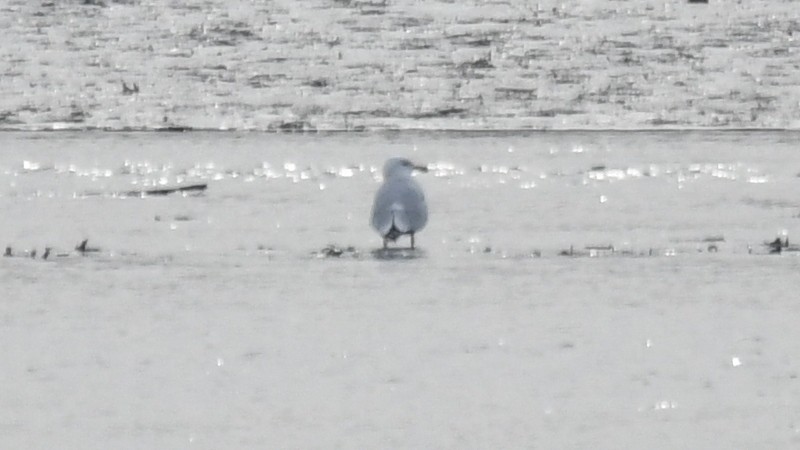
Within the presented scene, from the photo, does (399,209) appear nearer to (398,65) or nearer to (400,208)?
(400,208)

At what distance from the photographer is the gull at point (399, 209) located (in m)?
10.9

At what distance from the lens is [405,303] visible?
8992 millimetres

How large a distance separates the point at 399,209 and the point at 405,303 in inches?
76.6

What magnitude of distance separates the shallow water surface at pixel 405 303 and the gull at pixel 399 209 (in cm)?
22

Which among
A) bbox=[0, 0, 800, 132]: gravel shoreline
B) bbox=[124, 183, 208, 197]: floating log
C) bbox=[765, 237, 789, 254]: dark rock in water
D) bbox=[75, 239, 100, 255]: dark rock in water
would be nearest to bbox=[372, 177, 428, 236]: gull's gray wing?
bbox=[75, 239, 100, 255]: dark rock in water

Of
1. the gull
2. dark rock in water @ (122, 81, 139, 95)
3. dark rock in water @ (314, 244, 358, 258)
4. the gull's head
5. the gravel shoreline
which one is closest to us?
dark rock in water @ (314, 244, 358, 258)

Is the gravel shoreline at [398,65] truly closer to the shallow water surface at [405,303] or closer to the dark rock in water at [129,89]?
the dark rock in water at [129,89]

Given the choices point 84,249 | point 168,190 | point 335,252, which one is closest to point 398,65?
point 168,190

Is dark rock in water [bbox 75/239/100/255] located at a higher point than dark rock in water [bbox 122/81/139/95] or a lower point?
higher

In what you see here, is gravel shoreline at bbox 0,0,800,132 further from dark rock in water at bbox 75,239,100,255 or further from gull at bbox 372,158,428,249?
dark rock in water at bbox 75,239,100,255

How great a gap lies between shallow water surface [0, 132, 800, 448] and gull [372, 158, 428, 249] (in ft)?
0.71

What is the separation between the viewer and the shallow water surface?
659 cm

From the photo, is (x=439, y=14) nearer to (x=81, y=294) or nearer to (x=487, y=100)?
(x=487, y=100)

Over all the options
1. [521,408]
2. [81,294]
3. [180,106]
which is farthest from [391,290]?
[180,106]
